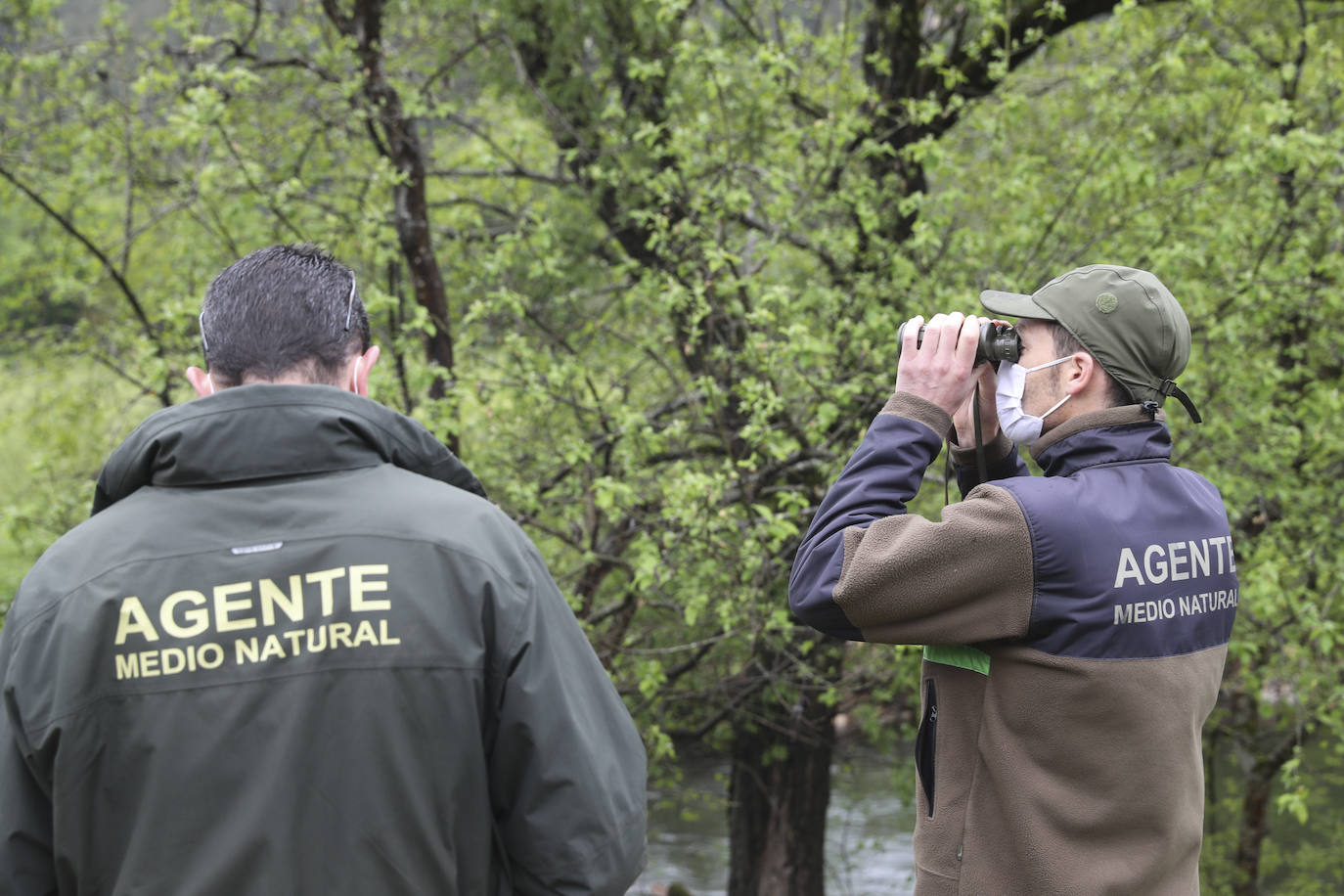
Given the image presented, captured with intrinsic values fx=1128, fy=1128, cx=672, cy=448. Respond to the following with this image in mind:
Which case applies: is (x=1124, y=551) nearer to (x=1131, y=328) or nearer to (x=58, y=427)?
(x=1131, y=328)

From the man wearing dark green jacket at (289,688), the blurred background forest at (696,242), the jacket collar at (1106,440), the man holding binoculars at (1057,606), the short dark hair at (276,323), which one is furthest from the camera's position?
the blurred background forest at (696,242)

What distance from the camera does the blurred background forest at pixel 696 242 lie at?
4844mm

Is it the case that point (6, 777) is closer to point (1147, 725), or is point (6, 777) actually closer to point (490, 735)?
point (490, 735)

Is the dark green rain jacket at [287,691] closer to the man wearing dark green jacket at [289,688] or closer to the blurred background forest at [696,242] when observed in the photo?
the man wearing dark green jacket at [289,688]

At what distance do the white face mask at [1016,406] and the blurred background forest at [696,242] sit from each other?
206cm

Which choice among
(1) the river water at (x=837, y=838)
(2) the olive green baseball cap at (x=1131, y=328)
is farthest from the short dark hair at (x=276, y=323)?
(1) the river water at (x=837, y=838)

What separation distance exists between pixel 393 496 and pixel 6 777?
0.61 metres

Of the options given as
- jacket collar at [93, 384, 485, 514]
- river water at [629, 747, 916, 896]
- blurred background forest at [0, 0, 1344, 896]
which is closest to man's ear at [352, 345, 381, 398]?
jacket collar at [93, 384, 485, 514]

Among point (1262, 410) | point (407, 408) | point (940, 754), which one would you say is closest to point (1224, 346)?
point (1262, 410)

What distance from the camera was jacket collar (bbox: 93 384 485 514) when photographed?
4.88 feet

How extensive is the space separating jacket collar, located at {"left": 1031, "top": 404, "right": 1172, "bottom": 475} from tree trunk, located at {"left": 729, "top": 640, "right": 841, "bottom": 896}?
197 inches

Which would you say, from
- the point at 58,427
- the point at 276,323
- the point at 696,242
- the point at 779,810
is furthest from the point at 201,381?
the point at 779,810

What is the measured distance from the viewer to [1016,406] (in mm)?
2082

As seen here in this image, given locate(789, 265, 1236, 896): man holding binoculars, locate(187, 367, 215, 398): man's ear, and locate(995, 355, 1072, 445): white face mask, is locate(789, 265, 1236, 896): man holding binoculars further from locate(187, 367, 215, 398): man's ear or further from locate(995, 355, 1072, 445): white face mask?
locate(187, 367, 215, 398): man's ear
